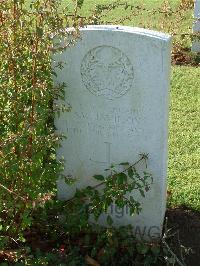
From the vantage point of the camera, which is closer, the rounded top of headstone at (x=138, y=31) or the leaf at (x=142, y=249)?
the rounded top of headstone at (x=138, y=31)

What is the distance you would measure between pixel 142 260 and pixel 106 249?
24 cm

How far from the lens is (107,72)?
3.21 m

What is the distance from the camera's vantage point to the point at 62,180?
3.59 meters

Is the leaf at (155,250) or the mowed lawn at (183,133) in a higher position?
the mowed lawn at (183,133)

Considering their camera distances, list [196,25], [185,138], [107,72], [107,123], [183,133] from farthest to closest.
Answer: [196,25]
[183,133]
[185,138]
[107,123]
[107,72]

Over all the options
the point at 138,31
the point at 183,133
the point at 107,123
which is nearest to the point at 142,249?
the point at 107,123

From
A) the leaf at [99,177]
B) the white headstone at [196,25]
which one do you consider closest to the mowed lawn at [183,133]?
the white headstone at [196,25]

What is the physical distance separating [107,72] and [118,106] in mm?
220

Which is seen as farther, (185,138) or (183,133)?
(183,133)

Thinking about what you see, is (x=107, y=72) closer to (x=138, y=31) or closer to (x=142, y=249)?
(x=138, y=31)

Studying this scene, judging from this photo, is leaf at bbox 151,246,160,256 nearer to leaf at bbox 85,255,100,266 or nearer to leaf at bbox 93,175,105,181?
leaf at bbox 85,255,100,266

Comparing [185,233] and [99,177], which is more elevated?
[99,177]

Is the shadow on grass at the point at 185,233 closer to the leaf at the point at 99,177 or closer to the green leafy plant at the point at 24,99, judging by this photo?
the leaf at the point at 99,177

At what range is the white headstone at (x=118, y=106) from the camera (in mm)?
3066
